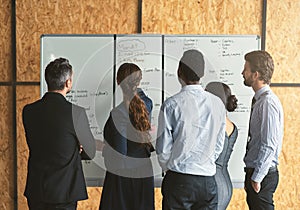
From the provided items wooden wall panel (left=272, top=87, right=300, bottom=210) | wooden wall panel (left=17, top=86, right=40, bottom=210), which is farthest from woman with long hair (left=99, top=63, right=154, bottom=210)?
wooden wall panel (left=272, top=87, right=300, bottom=210)

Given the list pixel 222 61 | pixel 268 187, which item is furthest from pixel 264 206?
pixel 222 61

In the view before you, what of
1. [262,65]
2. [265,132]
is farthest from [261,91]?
[265,132]

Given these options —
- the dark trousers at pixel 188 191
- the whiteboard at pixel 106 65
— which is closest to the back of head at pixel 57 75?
the dark trousers at pixel 188 191

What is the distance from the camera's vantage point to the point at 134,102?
281cm

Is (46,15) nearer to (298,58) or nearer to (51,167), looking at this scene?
(51,167)

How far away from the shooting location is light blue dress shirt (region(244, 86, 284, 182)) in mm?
2697

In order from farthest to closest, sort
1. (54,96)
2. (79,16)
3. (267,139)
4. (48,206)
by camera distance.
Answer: (79,16) < (267,139) < (48,206) < (54,96)

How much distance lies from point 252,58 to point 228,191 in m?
0.85

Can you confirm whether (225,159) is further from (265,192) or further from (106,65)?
(106,65)

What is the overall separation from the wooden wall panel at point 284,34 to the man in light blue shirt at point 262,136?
103cm

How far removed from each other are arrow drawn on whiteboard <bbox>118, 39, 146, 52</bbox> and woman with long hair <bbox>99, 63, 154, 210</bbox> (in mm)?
585

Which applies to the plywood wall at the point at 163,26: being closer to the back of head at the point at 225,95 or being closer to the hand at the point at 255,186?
the back of head at the point at 225,95

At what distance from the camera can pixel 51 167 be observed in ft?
8.20

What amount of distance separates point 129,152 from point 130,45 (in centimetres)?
102
